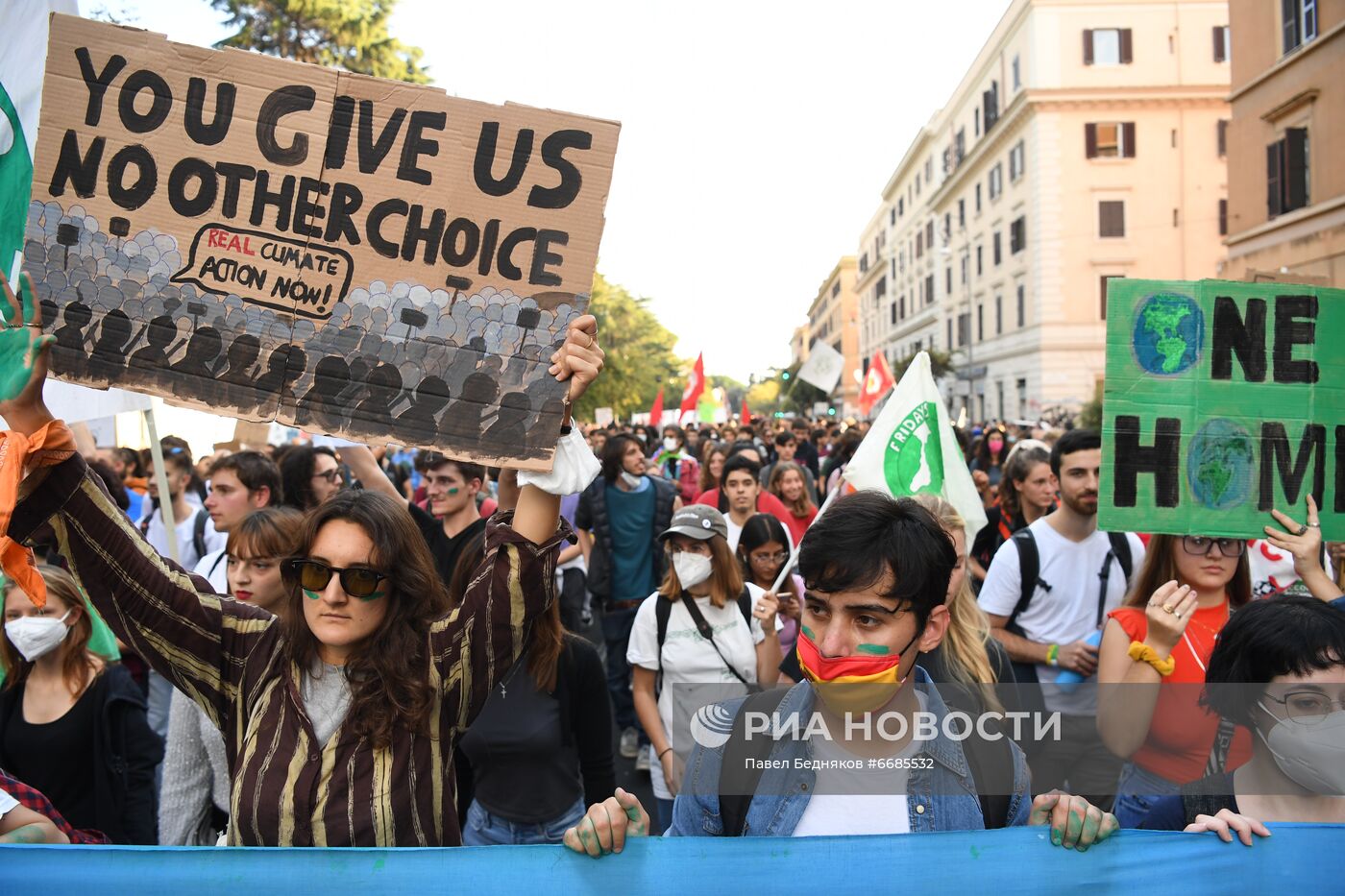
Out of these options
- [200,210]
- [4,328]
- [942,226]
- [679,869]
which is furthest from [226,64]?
[942,226]

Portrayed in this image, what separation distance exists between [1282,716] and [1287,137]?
22432 millimetres

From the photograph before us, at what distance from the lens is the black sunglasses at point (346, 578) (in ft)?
8.01

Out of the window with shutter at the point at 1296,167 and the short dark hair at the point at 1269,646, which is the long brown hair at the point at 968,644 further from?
the window with shutter at the point at 1296,167

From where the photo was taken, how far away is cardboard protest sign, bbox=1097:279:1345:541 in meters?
3.95

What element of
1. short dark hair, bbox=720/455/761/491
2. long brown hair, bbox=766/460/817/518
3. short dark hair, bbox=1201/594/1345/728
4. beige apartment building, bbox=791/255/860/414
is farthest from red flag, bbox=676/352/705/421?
beige apartment building, bbox=791/255/860/414

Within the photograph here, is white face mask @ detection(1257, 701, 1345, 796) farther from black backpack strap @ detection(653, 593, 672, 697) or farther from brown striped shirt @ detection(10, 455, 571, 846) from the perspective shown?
black backpack strap @ detection(653, 593, 672, 697)

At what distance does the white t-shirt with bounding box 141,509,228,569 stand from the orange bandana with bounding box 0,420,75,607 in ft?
12.1

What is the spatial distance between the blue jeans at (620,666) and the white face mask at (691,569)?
7.45 ft

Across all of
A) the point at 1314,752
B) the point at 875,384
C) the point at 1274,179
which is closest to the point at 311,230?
the point at 1314,752

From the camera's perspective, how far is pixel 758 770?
2.23 m

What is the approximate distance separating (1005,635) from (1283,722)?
2.10m

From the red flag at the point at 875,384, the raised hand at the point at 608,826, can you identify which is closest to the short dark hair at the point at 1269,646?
the raised hand at the point at 608,826

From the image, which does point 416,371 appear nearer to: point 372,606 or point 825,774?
point 372,606

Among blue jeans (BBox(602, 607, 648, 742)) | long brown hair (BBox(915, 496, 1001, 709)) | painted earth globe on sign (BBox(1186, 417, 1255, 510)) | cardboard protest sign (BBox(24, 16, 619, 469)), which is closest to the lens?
cardboard protest sign (BBox(24, 16, 619, 469))
